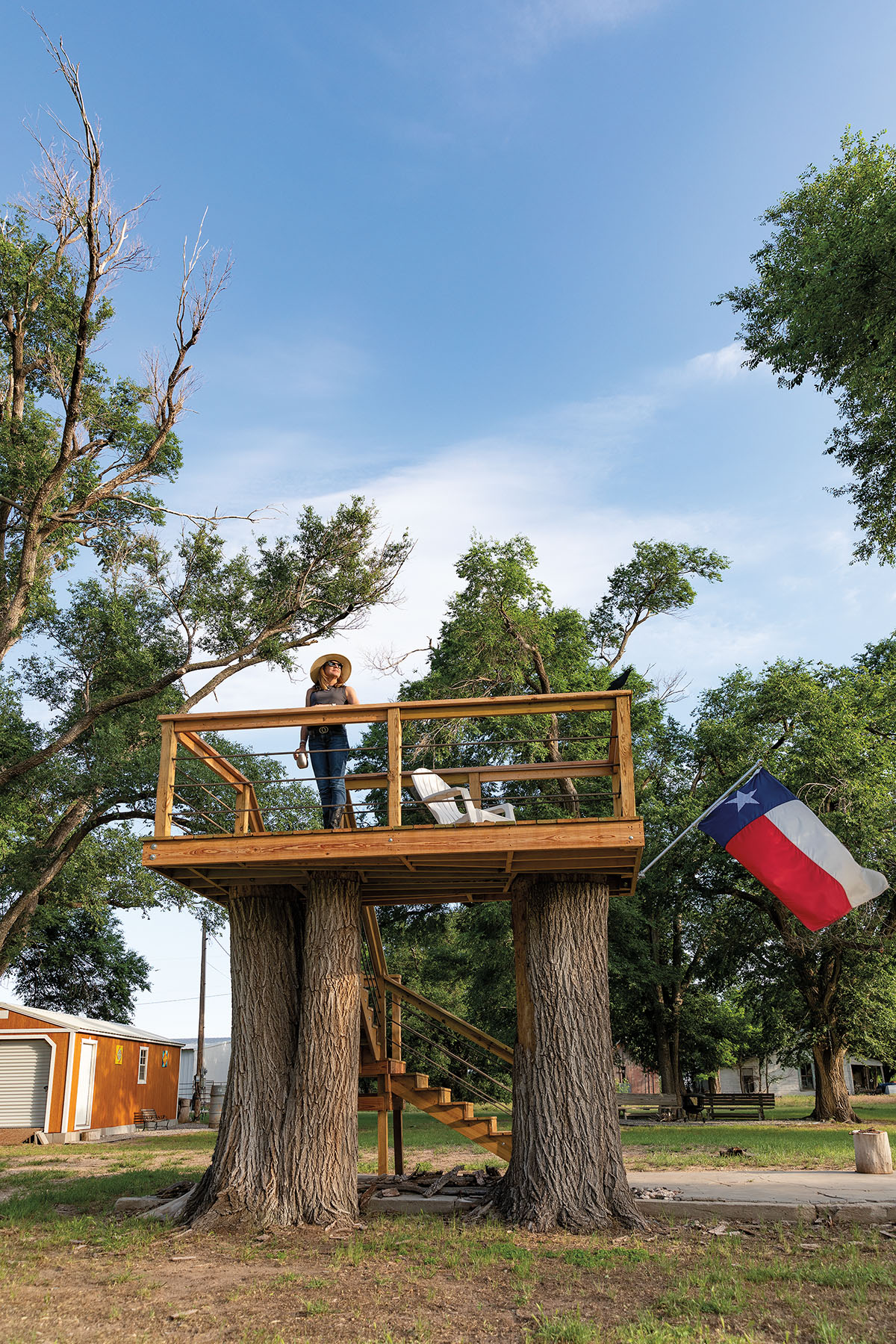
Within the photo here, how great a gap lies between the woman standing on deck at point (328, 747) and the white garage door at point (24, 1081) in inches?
831

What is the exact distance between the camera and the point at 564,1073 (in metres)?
9.52

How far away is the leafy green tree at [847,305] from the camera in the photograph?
1267cm

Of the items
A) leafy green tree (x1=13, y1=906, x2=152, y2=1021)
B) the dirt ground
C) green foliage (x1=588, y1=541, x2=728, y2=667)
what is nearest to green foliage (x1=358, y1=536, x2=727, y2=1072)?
green foliage (x1=588, y1=541, x2=728, y2=667)

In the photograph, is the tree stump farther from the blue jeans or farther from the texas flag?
the blue jeans

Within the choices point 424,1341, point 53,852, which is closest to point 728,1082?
point 53,852

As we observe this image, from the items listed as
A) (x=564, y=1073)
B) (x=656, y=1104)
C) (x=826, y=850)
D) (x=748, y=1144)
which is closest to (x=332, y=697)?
(x=564, y=1073)

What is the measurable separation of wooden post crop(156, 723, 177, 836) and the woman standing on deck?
1163 mm

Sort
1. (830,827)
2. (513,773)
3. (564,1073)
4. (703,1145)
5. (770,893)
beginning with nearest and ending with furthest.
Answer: (513,773)
(564,1073)
(703,1145)
(830,827)
(770,893)

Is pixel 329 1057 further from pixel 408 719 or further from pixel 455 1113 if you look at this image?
pixel 408 719

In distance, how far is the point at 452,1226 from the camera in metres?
8.98

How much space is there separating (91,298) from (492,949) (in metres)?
18.4

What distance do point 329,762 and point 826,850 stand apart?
17.3 feet

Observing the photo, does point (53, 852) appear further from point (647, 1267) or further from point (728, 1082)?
point (728, 1082)

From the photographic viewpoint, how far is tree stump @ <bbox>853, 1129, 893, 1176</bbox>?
39.0 ft
